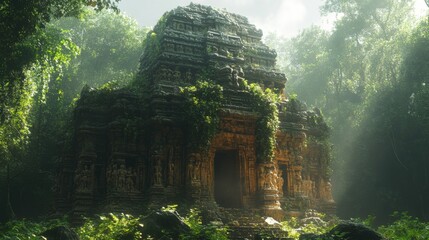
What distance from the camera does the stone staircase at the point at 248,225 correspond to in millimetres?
11094

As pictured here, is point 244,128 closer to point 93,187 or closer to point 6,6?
point 93,187

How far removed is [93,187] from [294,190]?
6750 mm

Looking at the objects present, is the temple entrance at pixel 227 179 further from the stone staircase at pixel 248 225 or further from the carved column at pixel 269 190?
the stone staircase at pixel 248 225

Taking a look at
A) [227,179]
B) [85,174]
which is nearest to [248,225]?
[227,179]

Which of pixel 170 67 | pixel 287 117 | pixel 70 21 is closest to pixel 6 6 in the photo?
pixel 170 67

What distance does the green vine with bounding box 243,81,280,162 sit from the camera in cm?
1383

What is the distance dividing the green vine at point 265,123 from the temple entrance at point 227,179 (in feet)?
3.16

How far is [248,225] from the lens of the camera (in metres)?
11.8

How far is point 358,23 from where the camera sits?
1154 inches

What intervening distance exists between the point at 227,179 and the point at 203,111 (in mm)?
3292

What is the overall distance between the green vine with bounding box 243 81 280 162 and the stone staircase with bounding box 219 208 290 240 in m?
1.89

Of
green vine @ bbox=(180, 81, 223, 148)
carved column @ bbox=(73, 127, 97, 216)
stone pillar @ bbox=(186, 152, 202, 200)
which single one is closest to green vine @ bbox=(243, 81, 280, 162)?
green vine @ bbox=(180, 81, 223, 148)

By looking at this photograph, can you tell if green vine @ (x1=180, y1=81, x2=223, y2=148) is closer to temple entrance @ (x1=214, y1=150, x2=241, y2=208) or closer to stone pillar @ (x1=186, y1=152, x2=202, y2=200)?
stone pillar @ (x1=186, y1=152, x2=202, y2=200)

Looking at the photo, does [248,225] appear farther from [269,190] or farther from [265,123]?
[265,123]
